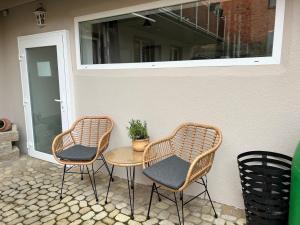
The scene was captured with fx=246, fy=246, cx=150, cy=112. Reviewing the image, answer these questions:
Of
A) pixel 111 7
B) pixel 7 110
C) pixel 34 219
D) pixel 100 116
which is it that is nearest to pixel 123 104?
pixel 100 116

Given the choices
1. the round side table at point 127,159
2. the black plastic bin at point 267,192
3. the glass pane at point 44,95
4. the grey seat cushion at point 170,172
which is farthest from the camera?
the glass pane at point 44,95

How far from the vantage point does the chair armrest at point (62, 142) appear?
3016 mm

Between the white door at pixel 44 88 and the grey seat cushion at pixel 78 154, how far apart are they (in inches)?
32.1

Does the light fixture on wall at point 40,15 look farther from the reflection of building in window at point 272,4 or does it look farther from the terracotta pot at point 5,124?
the reflection of building in window at point 272,4

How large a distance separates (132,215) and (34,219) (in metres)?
1.02

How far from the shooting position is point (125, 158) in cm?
267

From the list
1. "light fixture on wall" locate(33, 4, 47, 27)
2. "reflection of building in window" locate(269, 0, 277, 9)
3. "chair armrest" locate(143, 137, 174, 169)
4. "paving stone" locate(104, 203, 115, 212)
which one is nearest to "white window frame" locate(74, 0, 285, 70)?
"reflection of building in window" locate(269, 0, 277, 9)

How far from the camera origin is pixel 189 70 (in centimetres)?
270

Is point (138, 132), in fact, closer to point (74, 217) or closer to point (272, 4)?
point (74, 217)

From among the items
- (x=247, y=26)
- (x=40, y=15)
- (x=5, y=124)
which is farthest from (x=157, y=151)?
(x=5, y=124)

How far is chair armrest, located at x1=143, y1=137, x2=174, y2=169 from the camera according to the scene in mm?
2547

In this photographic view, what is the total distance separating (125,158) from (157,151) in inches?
14.1

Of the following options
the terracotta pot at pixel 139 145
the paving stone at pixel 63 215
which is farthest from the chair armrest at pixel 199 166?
the paving stone at pixel 63 215

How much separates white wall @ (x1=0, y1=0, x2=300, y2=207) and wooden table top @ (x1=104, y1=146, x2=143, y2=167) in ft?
1.22
